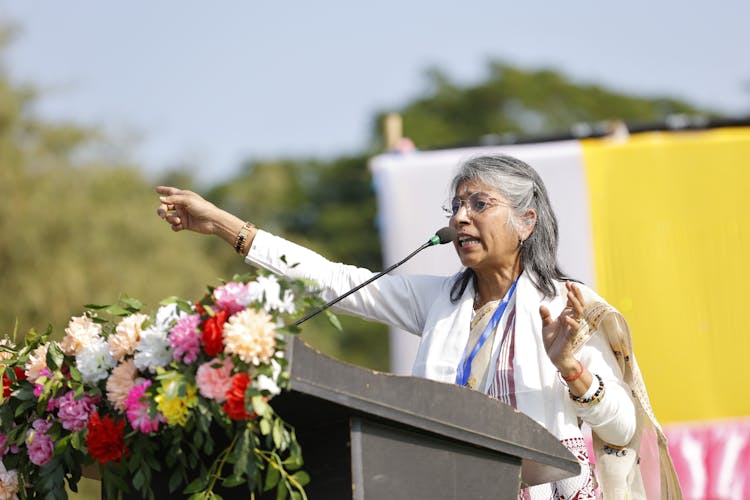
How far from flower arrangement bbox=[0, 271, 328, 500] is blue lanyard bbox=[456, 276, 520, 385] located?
904 mm

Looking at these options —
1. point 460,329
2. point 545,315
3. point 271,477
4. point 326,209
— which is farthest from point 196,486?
point 326,209

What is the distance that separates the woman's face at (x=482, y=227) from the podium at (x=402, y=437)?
89cm

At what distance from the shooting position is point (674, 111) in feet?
122

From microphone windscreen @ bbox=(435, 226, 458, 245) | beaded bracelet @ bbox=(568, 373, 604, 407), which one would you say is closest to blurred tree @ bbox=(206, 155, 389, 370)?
microphone windscreen @ bbox=(435, 226, 458, 245)

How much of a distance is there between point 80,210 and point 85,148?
1.15 meters

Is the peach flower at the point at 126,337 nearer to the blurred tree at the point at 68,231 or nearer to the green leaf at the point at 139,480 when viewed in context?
the green leaf at the point at 139,480

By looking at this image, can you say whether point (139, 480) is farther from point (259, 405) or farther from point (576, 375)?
point (576, 375)

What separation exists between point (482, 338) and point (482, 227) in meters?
0.31

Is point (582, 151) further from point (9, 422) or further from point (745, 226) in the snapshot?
point (9, 422)

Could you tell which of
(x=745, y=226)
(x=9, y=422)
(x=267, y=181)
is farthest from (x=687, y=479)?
(x=267, y=181)

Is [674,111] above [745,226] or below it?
above

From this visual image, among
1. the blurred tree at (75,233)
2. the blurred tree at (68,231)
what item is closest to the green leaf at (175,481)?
the blurred tree at (75,233)

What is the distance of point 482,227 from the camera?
11.1ft

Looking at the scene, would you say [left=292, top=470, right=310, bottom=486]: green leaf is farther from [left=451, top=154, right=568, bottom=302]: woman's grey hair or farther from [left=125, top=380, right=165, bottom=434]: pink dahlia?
[left=451, top=154, right=568, bottom=302]: woman's grey hair
